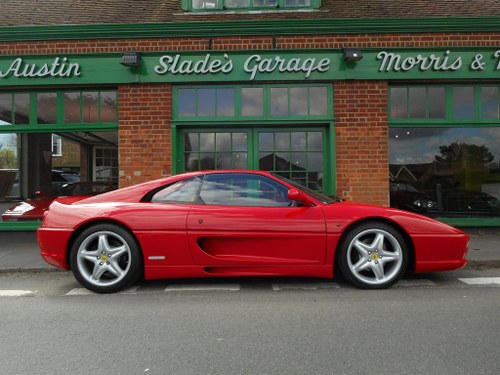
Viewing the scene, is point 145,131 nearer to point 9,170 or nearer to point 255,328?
point 9,170

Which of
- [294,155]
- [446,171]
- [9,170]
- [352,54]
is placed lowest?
[446,171]

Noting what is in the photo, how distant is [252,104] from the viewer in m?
7.96

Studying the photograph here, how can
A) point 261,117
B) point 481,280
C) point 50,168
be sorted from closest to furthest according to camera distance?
point 481,280, point 261,117, point 50,168

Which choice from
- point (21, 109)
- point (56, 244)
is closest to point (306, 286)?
point (56, 244)

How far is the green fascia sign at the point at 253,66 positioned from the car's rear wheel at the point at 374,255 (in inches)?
160

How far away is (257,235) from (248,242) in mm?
127

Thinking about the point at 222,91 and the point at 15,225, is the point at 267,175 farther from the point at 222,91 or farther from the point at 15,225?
the point at 15,225

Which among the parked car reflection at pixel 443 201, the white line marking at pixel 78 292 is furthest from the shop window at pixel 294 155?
the white line marking at pixel 78 292

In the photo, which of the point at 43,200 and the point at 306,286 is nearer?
the point at 306,286

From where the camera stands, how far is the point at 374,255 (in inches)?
179

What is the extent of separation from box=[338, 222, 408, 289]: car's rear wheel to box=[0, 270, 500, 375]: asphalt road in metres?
0.18

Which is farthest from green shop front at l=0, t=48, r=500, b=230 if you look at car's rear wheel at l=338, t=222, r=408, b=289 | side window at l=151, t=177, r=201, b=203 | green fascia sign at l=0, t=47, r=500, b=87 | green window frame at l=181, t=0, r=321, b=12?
car's rear wheel at l=338, t=222, r=408, b=289

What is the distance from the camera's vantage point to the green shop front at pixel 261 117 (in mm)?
7754

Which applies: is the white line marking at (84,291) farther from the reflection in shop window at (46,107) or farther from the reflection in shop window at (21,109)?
the reflection in shop window at (21,109)
